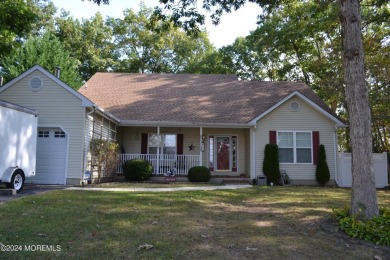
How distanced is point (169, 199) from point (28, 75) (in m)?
8.35

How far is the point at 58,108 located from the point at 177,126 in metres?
5.87

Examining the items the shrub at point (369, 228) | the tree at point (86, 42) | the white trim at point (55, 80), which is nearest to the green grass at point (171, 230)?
the shrub at point (369, 228)

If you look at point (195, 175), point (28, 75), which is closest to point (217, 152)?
point (195, 175)

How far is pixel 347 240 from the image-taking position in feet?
18.7

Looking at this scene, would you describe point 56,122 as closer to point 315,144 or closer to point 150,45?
point 315,144

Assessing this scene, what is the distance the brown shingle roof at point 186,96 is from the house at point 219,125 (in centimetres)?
5

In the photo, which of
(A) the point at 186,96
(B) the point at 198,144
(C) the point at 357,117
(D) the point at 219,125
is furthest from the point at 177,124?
(C) the point at 357,117

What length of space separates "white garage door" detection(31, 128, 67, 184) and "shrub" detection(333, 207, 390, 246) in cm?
1045

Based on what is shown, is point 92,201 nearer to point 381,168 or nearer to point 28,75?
point 28,75

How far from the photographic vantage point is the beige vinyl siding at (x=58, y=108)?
13.1 m

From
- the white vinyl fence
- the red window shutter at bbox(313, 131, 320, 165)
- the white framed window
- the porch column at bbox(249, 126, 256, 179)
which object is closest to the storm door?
the porch column at bbox(249, 126, 256, 179)

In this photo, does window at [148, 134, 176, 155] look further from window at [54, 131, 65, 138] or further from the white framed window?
the white framed window

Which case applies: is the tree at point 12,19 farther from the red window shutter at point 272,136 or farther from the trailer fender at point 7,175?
the red window shutter at point 272,136

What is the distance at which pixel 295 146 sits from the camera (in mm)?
16703
